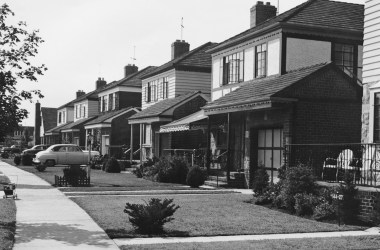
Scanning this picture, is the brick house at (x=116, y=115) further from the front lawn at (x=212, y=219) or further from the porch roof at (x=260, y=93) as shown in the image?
the front lawn at (x=212, y=219)

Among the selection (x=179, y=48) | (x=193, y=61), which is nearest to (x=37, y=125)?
(x=179, y=48)

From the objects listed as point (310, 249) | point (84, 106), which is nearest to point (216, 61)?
point (310, 249)

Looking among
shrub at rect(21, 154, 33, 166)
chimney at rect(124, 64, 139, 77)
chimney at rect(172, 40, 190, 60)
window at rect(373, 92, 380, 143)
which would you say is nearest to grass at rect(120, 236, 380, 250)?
window at rect(373, 92, 380, 143)

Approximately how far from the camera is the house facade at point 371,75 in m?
14.9

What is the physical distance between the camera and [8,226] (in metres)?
10.9

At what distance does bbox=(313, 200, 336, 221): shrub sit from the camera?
13.0m

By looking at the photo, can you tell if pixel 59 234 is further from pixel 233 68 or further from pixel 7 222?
pixel 233 68

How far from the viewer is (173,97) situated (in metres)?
34.8

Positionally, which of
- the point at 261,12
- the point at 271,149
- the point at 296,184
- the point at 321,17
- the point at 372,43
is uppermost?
the point at 261,12

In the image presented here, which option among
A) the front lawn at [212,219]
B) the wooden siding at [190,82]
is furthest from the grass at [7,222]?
the wooden siding at [190,82]

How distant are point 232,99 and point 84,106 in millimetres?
39418

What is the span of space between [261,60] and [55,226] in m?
14.4

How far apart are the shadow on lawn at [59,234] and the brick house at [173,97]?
19886 millimetres

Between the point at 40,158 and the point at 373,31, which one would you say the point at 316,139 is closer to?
the point at 373,31
